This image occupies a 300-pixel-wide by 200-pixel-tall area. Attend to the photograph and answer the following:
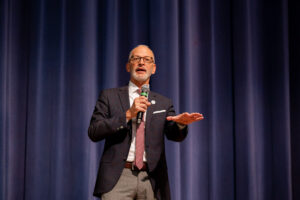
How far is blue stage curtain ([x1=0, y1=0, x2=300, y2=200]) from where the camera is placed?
2.47m

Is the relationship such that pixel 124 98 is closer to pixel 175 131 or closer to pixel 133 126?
pixel 133 126

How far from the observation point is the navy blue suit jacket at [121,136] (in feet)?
4.79

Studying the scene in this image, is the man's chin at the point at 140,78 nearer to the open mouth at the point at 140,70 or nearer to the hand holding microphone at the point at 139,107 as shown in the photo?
the open mouth at the point at 140,70

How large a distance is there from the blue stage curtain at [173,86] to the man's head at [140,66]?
31.6 inches

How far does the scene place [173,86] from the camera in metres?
2.57

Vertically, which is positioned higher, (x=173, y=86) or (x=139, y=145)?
(x=173, y=86)

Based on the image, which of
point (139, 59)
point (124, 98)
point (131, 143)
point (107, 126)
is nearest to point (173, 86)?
point (139, 59)

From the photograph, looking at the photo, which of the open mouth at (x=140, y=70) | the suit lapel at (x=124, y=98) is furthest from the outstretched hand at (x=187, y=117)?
the open mouth at (x=140, y=70)

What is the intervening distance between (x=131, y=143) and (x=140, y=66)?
0.47 metres

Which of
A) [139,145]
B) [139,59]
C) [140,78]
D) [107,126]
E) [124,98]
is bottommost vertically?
[139,145]
